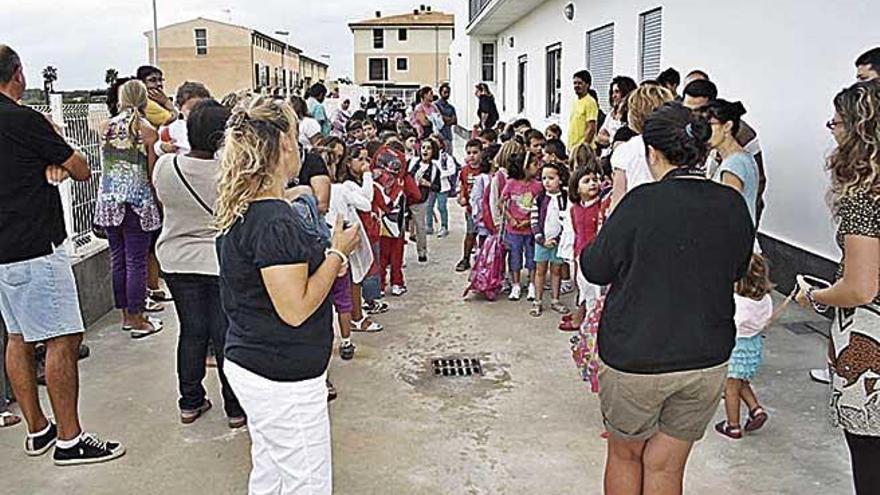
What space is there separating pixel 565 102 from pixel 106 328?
10.1 meters

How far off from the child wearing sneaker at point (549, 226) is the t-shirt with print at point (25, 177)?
3632 mm

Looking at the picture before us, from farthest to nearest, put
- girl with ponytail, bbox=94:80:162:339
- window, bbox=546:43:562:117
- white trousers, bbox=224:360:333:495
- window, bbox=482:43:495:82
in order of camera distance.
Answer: window, bbox=482:43:495:82
window, bbox=546:43:562:117
girl with ponytail, bbox=94:80:162:339
white trousers, bbox=224:360:333:495

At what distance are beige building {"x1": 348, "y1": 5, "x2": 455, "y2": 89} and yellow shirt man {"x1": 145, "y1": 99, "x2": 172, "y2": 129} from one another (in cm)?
6207

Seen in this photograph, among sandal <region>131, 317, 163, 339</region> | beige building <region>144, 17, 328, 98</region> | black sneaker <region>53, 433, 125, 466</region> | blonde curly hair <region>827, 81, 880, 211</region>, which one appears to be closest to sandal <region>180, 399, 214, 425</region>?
black sneaker <region>53, 433, 125, 466</region>

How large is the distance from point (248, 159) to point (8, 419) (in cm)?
281

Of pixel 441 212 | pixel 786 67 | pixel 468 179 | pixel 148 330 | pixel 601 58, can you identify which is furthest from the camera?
pixel 601 58

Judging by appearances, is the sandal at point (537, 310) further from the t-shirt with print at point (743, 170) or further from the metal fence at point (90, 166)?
the metal fence at point (90, 166)

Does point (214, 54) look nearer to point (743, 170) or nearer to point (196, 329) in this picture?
point (196, 329)

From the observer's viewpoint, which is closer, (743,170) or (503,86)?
(743,170)

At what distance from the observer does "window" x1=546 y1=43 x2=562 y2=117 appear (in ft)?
50.8

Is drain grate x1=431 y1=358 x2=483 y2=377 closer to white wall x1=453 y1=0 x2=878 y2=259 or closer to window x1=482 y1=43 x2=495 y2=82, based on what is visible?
white wall x1=453 y1=0 x2=878 y2=259

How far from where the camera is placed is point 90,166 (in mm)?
6773

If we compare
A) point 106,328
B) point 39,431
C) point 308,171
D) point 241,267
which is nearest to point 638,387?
point 241,267

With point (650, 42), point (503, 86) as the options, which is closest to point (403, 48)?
point (503, 86)
